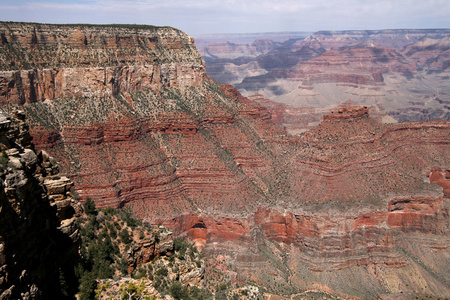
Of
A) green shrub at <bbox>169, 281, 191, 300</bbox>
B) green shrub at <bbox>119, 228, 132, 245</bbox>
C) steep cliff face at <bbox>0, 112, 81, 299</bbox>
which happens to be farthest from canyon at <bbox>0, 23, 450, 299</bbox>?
steep cliff face at <bbox>0, 112, 81, 299</bbox>

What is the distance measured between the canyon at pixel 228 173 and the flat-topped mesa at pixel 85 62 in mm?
206

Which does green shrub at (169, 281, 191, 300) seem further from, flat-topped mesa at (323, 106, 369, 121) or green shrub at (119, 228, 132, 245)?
flat-topped mesa at (323, 106, 369, 121)

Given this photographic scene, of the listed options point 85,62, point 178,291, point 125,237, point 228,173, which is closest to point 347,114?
point 228,173

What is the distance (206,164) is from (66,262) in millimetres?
48492

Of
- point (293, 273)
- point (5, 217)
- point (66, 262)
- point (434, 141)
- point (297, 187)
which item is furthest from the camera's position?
point (434, 141)

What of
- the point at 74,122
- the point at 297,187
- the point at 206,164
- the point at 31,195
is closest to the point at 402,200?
the point at 297,187

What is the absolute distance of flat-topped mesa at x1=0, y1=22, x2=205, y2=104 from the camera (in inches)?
2514

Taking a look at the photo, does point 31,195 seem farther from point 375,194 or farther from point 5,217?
point 375,194

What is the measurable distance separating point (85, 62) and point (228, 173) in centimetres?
3042

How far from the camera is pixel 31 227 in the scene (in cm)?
2039

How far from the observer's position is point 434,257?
71.8 metres

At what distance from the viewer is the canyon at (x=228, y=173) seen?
213 ft

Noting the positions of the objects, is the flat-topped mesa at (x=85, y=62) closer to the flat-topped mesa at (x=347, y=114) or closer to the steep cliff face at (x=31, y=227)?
the flat-topped mesa at (x=347, y=114)

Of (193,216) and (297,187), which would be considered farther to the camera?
(297,187)
